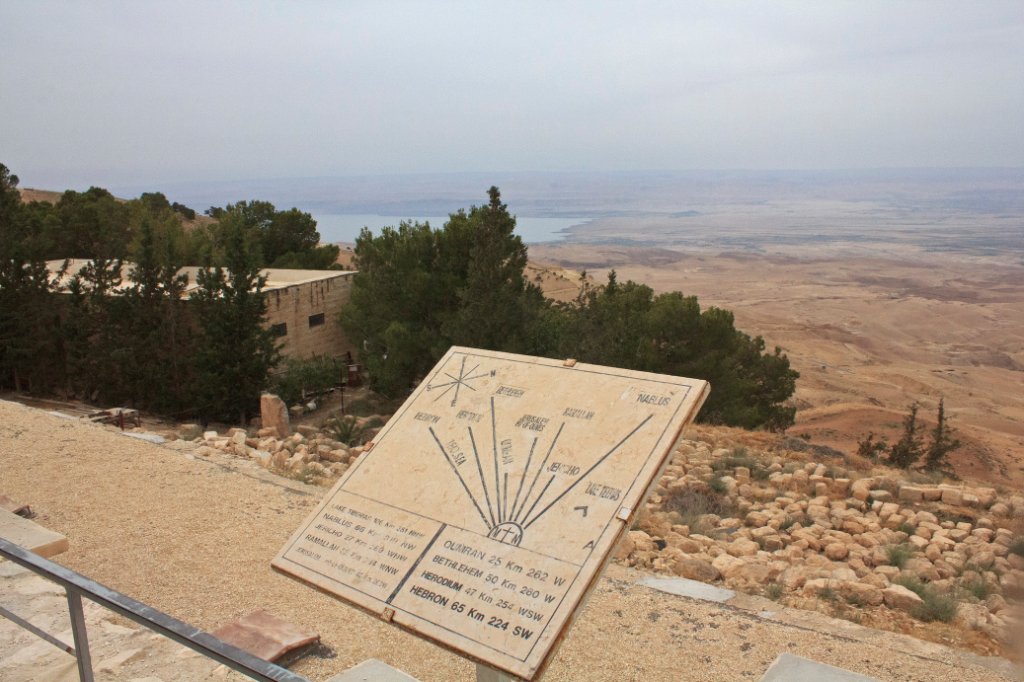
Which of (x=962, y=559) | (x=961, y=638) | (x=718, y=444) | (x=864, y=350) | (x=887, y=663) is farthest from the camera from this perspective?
(x=864, y=350)

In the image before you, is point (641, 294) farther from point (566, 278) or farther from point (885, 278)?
point (885, 278)

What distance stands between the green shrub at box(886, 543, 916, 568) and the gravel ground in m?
2.16

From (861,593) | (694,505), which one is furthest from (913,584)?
(694,505)

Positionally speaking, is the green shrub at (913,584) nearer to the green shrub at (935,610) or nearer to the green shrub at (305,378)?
the green shrub at (935,610)

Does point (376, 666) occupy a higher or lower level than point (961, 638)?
higher

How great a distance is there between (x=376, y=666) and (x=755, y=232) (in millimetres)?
136964

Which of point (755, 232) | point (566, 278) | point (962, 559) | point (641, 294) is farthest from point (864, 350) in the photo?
point (755, 232)

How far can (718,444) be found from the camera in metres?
12.5

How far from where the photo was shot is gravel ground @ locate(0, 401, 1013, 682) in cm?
518

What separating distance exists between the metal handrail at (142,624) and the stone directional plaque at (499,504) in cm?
104

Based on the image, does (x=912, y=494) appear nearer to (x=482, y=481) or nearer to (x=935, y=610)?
(x=935, y=610)

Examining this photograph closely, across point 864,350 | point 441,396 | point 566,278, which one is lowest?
point 864,350

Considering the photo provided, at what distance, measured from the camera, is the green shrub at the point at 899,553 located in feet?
25.8

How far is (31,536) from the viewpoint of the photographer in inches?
254
